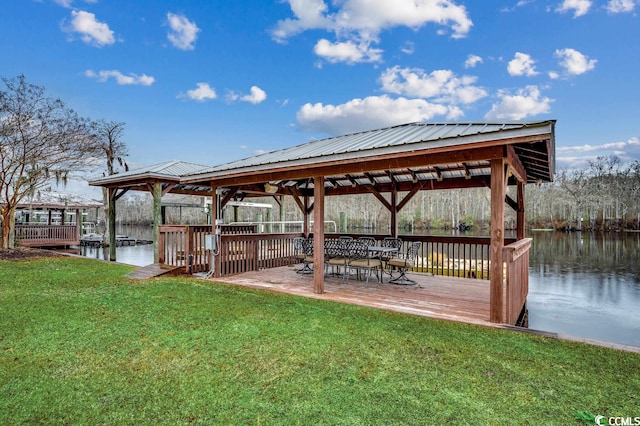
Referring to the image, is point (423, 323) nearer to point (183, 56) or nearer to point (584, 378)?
point (584, 378)

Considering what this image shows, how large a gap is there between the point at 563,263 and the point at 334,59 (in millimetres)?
15153

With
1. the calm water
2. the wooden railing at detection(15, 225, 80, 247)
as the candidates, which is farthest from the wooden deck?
the wooden railing at detection(15, 225, 80, 247)

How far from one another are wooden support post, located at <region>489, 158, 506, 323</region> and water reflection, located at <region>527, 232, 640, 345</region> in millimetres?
1964

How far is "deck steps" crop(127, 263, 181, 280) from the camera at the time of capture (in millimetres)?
7537

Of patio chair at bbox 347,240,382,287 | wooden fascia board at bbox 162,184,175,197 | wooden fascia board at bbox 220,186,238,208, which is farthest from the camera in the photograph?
wooden fascia board at bbox 162,184,175,197

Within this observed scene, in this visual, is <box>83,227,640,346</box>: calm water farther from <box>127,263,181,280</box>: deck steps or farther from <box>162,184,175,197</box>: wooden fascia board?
<box>162,184,175,197</box>: wooden fascia board

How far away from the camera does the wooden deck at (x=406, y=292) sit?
479 centimetres

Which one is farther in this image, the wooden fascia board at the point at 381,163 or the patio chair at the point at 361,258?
the patio chair at the point at 361,258

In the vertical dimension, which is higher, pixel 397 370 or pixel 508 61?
pixel 508 61

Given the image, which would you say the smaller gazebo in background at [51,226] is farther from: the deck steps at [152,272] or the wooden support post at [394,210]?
the wooden support post at [394,210]

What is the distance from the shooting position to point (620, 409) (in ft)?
7.51

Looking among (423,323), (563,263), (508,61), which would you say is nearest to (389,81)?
(508,61)

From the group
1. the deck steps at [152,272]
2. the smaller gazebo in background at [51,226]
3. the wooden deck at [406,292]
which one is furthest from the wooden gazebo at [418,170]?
the smaller gazebo in background at [51,226]

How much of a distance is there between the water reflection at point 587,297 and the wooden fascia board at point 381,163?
3209 millimetres
